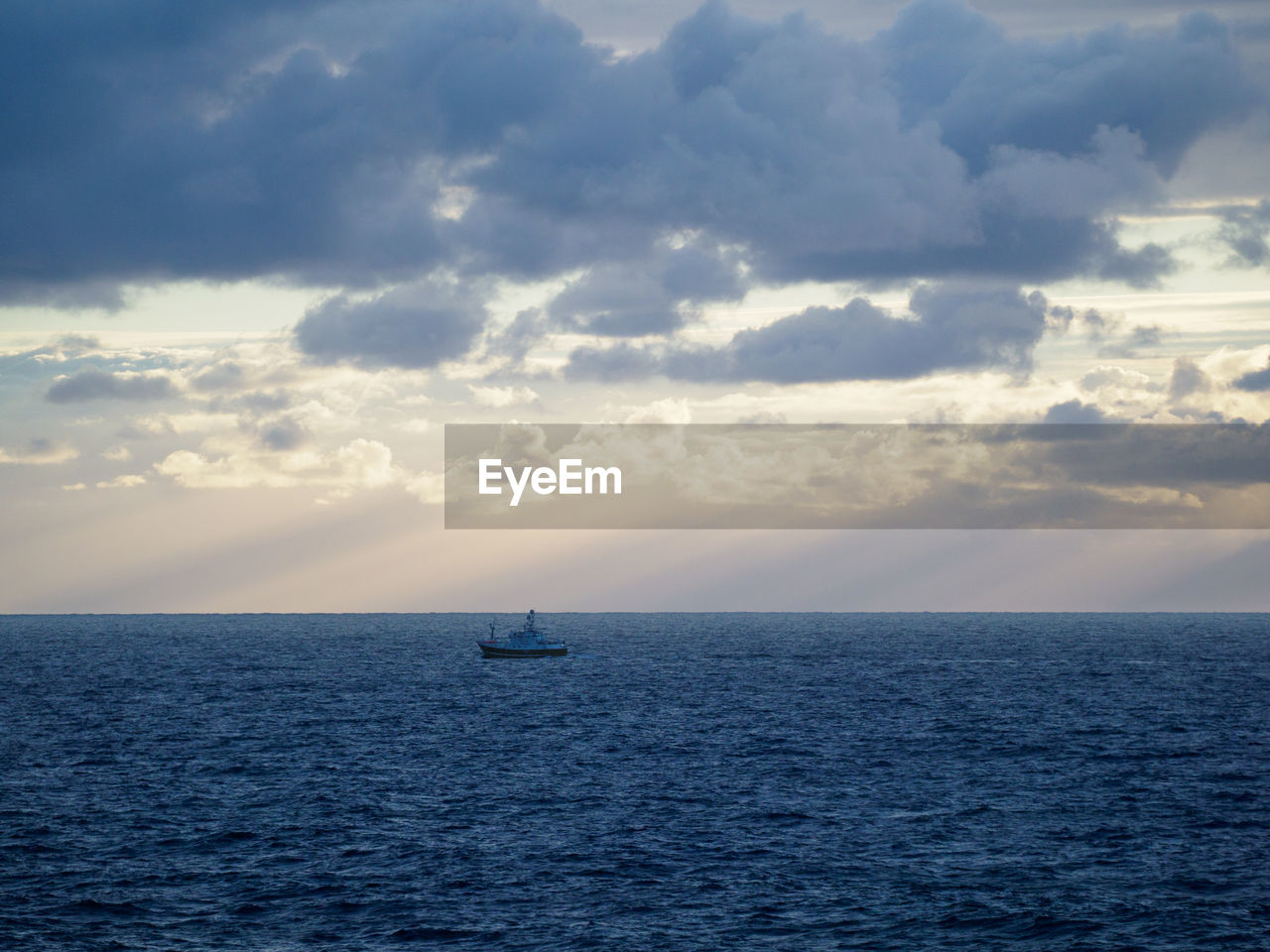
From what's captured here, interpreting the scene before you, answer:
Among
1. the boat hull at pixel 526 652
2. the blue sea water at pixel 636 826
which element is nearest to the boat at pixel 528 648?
the boat hull at pixel 526 652

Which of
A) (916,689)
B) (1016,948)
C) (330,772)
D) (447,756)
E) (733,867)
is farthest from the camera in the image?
(916,689)

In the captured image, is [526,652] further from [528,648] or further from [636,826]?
[636,826]

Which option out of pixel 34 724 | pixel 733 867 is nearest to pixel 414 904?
pixel 733 867

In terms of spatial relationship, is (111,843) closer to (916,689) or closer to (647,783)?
(647,783)

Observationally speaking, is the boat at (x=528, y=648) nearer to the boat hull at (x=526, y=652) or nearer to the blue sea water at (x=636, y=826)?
the boat hull at (x=526, y=652)

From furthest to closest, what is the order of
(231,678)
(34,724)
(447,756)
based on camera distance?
(231,678) → (34,724) → (447,756)

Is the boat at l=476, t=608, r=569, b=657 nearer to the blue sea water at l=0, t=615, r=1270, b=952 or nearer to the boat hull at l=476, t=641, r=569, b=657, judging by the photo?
the boat hull at l=476, t=641, r=569, b=657

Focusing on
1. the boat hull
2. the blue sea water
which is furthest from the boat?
the blue sea water

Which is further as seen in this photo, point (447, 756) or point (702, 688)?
point (702, 688)

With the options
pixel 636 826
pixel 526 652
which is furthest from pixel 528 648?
pixel 636 826
